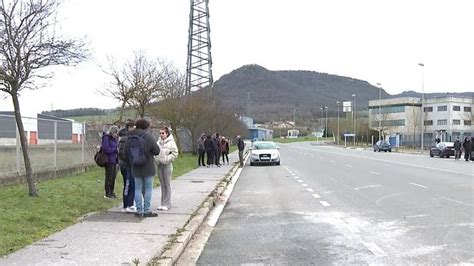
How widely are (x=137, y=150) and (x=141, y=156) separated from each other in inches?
4.8

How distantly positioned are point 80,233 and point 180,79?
36.6 metres

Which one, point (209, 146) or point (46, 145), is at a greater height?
point (46, 145)

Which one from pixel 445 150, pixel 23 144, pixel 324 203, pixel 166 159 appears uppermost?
pixel 23 144

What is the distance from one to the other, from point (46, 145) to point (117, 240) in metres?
10.8

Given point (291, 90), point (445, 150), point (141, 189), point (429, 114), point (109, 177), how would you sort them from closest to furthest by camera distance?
point (141, 189) → point (109, 177) → point (445, 150) → point (429, 114) → point (291, 90)

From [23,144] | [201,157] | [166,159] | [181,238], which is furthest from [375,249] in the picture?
[201,157]

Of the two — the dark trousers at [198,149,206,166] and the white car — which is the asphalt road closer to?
the dark trousers at [198,149,206,166]

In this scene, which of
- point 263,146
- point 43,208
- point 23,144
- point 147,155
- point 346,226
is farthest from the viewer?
point 263,146

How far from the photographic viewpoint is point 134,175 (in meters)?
10.4

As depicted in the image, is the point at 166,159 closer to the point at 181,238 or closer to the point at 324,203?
the point at 181,238

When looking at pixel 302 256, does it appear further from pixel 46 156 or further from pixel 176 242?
pixel 46 156

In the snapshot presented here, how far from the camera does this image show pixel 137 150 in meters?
10.1

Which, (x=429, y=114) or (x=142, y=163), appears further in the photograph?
(x=429, y=114)

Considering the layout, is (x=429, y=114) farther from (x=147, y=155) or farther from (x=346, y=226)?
(x=147, y=155)
